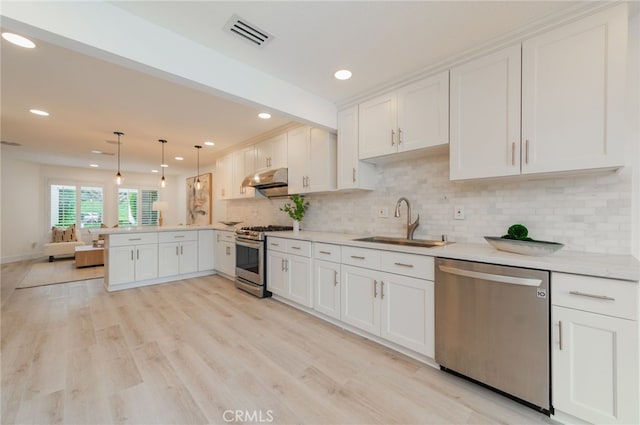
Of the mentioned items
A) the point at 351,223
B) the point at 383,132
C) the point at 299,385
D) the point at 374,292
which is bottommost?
the point at 299,385

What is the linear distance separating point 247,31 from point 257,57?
309 mm

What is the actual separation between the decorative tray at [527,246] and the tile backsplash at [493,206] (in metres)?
0.47

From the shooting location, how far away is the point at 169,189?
349 inches

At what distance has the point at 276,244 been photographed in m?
3.39

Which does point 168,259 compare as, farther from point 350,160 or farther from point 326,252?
point 350,160

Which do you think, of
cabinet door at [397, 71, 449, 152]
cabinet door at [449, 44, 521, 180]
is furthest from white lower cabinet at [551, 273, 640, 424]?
cabinet door at [397, 71, 449, 152]

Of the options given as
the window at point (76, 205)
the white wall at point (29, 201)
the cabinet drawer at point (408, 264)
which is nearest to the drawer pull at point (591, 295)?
the cabinet drawer at point (408, 264)

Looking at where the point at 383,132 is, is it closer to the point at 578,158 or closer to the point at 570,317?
the point at 578,158

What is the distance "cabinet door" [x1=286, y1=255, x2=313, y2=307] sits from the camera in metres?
2.92

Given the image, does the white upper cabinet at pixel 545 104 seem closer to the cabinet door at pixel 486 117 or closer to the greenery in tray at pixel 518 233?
the cabinet door at pixel 486 117

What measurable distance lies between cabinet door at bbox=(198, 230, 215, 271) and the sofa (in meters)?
4.03

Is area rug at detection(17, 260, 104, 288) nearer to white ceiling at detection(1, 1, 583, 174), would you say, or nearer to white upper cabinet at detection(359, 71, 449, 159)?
white ceiling at detection(1, 1, 583, 174)

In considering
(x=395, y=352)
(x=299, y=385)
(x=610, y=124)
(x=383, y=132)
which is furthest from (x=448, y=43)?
(x=299, y=385)

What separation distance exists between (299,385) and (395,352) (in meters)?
0.88
